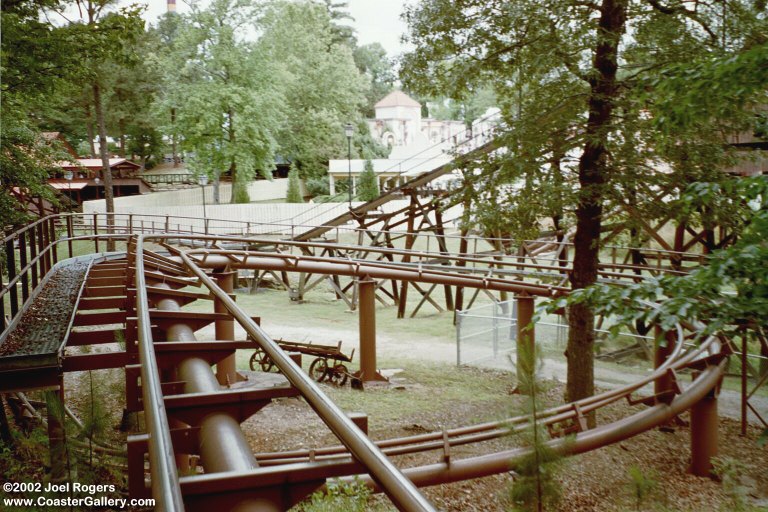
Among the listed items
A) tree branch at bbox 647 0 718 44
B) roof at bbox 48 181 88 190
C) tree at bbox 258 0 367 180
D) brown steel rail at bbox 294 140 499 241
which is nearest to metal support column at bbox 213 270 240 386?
brown steel rail at bbox 294 140 499 241

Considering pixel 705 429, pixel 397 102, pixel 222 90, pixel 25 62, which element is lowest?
pixel 705 429

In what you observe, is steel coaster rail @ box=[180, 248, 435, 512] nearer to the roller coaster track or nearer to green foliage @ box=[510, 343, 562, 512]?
the roller coaster track

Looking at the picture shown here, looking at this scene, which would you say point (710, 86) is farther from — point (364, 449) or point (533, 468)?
point (364, 449)

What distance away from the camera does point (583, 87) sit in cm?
1036

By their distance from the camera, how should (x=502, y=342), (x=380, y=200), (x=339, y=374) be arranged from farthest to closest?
(x=380, y=200)
(x=502, y=342)
(x=339, y=374)

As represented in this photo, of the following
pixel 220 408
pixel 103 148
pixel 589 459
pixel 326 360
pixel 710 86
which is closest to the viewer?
pixel 220 408

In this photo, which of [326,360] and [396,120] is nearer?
[326,360]

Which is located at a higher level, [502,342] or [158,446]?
[158,446]

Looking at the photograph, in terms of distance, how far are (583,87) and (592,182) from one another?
1.53 meters

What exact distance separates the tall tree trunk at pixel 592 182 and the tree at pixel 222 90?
27206 millimetres

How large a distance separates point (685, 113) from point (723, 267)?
5.60 feet

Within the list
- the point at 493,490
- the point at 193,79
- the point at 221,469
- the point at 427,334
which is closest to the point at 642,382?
the point at 493,490

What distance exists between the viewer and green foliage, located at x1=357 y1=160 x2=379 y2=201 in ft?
139

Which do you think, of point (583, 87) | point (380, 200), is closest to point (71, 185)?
point (380, 200)
